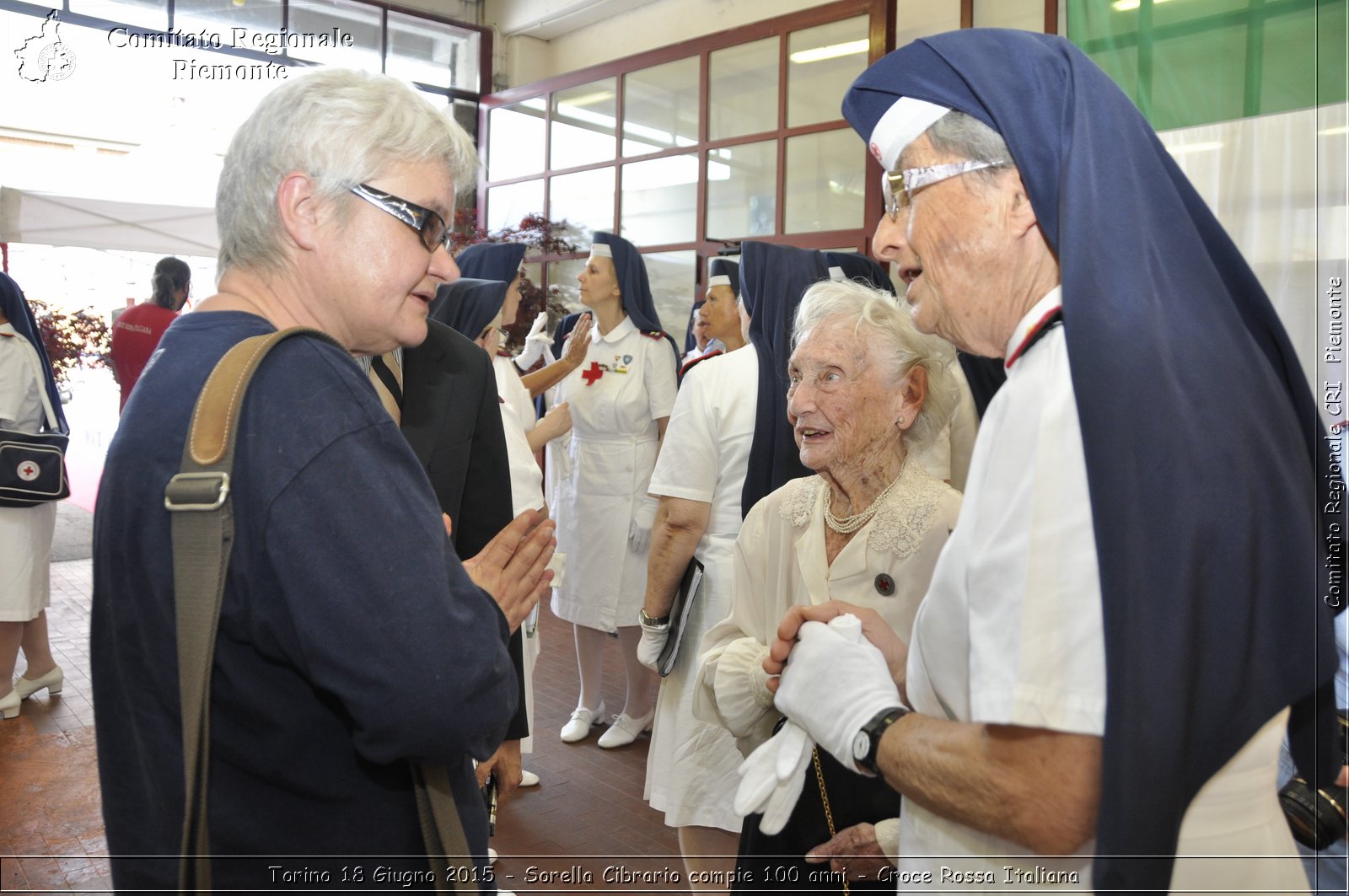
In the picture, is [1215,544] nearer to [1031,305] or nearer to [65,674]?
[1031,305]

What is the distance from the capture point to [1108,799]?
3.30 feet

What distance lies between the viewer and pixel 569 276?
10.2m

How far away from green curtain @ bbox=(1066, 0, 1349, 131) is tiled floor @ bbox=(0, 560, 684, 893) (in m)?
4.63

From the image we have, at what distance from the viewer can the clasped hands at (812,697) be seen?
1.34 metres

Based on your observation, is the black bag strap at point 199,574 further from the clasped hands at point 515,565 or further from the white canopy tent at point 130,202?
the white canopy tent at point 130,202

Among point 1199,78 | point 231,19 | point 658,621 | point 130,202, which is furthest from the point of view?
point 231,19

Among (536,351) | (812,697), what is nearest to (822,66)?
(536,351)

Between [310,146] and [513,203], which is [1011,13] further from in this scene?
[310,146]

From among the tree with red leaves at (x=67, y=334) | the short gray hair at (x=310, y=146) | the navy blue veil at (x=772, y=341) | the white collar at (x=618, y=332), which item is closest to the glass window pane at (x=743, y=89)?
the white collar at (x=618, y=332)

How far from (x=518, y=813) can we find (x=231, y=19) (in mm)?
9282

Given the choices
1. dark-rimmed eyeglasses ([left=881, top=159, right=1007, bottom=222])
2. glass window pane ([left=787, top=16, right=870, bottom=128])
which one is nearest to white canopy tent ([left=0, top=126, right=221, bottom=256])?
glass window pane ([left=787, top=16, right=870, bottom=128])

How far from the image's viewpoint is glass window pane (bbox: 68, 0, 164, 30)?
9.16 metres

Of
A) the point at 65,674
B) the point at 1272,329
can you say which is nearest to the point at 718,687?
the point at 1272,329

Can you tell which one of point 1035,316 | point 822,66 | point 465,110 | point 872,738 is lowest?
→ point 872,738
